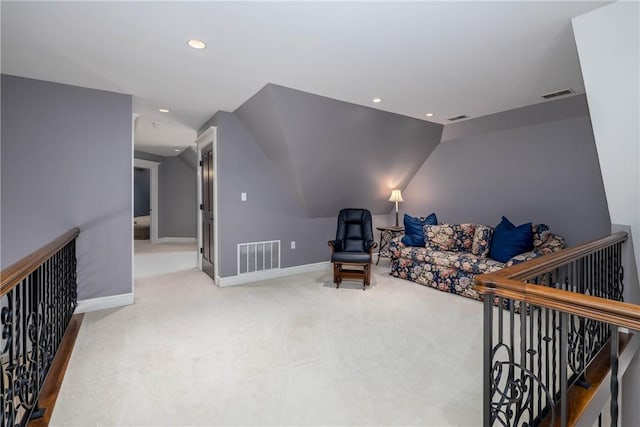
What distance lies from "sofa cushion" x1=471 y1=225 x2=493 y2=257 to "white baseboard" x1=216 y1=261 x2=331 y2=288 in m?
2.23

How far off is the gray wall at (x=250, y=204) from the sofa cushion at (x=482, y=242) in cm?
234

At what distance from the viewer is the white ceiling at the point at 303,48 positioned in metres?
2.00

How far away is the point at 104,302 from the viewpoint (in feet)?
11.2

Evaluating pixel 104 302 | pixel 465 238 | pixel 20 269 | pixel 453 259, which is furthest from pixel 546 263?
pixel 104 302

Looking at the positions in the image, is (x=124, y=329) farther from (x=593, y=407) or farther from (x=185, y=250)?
(x=185, y=250)

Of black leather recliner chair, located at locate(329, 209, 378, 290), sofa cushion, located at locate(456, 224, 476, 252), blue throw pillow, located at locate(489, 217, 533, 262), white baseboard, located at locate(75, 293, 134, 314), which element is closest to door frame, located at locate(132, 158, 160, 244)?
white baseboard, located at locate(75, 293, 134, 314)

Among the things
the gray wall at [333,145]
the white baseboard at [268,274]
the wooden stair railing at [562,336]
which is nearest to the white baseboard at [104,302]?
the white baseboard at [268,274]

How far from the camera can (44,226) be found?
10.2 ft

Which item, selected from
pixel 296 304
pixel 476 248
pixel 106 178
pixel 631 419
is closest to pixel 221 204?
pixel 106 178

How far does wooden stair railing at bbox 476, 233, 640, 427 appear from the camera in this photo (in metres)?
1.15

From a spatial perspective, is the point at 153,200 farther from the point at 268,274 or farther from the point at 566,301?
the point at 566,301

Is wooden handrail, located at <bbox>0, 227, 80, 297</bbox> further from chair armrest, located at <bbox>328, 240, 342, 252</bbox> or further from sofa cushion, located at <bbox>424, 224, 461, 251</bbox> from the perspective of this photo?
sofa cushion, located at <bbox>424, 224, 461, 251</bbox>

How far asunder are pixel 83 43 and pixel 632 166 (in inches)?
153

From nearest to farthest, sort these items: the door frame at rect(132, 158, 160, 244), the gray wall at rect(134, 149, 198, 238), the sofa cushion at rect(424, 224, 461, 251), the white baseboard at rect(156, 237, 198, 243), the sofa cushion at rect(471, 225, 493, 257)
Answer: the sofa cushion at rect(471, 225, 493, 257)
the sofa cushion at rect(424, 224, 461, 251)
the door frame at rect(132, 158, 160, 244)
the gray wall at rect(134, 149, 198, 238)
the white baseboard at rect(156, 237, 198, 243)
